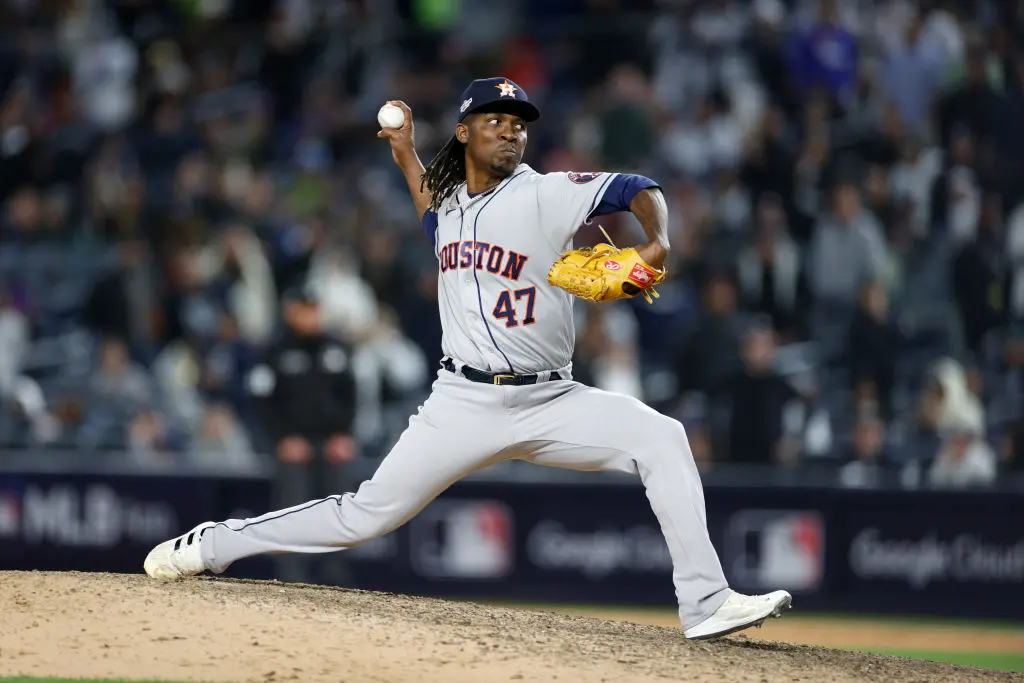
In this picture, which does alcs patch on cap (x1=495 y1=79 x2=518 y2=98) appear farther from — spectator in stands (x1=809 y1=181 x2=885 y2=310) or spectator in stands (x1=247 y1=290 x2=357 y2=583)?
spectator in stands (x1=809 y1=181 x2=885 y2=310)

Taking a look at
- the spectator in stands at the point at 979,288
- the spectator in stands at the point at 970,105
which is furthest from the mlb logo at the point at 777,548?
the spectator in stands at the point at 970,105

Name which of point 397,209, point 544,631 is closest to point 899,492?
point 397,209

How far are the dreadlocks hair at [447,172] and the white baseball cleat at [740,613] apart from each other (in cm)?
184

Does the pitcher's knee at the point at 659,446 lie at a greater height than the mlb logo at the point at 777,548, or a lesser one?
greater

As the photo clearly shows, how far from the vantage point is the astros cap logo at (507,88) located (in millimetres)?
5406

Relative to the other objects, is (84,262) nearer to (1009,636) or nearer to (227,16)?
(227,16)

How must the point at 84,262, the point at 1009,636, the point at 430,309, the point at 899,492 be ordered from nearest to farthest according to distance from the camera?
the point at 1009,636
the point at 899,492
the point at 430,309
the point at 84,262

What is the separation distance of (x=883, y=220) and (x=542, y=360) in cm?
724

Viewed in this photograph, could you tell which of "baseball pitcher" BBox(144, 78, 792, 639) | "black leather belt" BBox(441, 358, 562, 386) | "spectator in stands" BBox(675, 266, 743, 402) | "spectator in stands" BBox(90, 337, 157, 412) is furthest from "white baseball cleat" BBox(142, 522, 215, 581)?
"spectator in stands" BBox(675, 266, 743, 402)

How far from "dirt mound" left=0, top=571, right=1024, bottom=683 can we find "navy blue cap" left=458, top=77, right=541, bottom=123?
6.21 ft

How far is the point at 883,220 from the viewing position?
472 inches

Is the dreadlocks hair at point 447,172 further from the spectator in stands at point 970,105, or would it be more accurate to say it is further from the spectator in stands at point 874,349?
the spectator in stands at point 970,105

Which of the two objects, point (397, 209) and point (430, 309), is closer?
point (430, 309)

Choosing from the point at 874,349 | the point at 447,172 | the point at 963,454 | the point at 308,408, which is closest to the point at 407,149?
the point at 447,172
